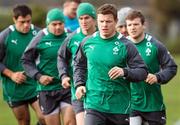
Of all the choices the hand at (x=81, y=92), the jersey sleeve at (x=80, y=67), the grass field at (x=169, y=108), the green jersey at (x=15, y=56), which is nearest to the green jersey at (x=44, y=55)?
the green jersey at (x=15, y=56)

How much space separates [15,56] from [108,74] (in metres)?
3.85

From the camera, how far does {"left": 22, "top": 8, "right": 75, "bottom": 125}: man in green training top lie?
14875mm

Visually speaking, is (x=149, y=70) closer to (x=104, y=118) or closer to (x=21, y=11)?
(x=104, y=118)

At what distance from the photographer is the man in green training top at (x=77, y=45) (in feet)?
45.6

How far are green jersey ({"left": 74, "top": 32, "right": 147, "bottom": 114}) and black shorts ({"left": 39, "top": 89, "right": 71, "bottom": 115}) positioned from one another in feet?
8.66

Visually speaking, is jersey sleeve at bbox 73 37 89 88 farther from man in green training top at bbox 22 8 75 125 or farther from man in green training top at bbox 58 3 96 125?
man in green training top at bbox 22 8 75 125

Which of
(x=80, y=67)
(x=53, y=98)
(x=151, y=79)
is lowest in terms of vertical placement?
(x=53, y=98)

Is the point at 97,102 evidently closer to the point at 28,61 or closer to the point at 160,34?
the point at 28,61

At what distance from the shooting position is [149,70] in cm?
1361

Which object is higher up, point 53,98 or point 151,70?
point 151,70

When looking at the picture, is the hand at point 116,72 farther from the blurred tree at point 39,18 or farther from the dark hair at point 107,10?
the blurred tree at point 39,18

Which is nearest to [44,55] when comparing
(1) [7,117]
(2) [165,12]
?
(1) [7,117]

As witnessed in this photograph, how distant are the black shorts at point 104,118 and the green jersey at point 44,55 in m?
2.66

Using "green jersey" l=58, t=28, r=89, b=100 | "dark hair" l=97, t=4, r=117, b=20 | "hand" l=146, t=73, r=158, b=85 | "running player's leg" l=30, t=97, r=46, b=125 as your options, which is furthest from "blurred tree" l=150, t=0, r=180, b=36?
"dark hair" l=97, t=4, r=117, b=20
